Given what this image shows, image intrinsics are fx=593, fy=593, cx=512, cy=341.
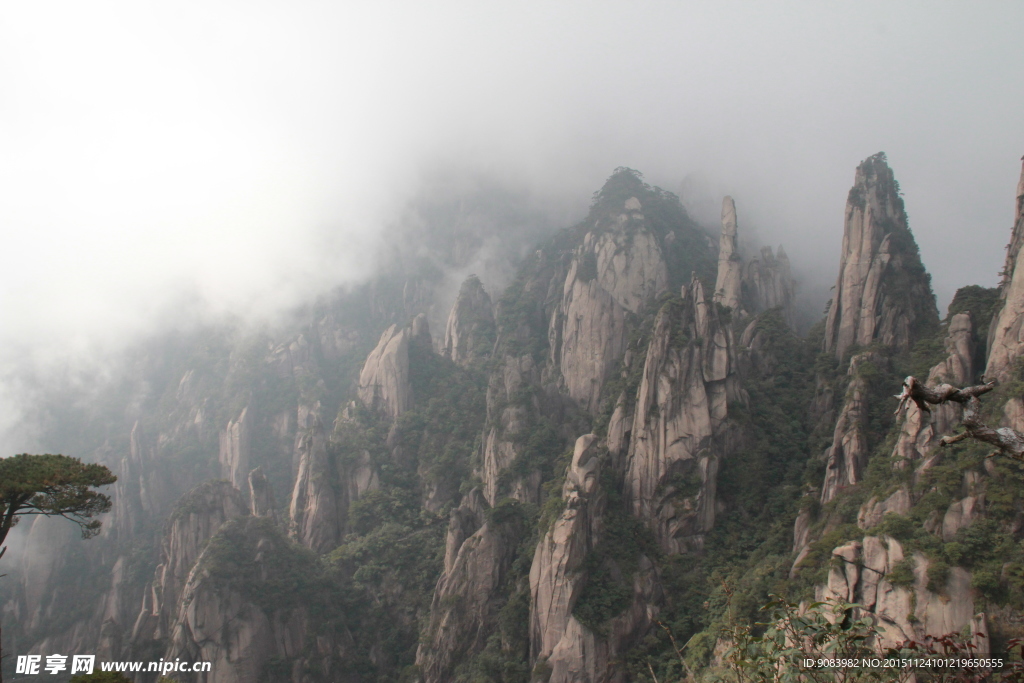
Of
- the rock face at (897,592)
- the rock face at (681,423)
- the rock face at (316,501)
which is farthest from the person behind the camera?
the rock face at (316,501)

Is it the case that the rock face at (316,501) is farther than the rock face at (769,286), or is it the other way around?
the rock face at (769,286)

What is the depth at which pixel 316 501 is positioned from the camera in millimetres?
45406

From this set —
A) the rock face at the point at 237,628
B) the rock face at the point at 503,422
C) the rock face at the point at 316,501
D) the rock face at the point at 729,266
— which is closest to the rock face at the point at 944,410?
the rock face at the point at 729,266

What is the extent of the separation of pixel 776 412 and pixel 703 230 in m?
33.0

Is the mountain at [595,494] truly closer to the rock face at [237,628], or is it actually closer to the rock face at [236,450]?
the rock face at [237,628]

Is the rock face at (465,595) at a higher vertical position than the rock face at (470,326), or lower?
lower

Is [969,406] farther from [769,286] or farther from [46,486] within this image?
[769,286]

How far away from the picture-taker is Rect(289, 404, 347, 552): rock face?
4481 centimetres

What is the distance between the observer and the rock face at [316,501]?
44.8 m

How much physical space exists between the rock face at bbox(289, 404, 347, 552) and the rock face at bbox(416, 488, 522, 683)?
504 inches

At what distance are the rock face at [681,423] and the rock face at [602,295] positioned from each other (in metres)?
11.8

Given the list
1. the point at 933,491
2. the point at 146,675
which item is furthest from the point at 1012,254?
the point at 146,675

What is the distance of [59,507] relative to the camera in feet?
48.2

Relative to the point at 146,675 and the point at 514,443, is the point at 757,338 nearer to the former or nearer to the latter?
the point at 514,443
